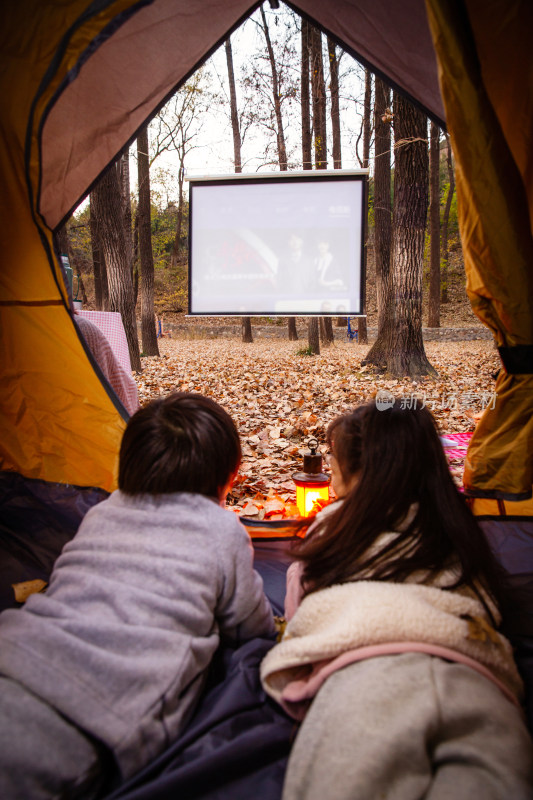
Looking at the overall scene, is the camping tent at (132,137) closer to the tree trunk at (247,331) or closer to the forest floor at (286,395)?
the forest floor at (286,395)

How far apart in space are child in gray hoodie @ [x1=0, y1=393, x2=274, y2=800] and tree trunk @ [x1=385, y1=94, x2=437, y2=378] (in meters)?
5.16

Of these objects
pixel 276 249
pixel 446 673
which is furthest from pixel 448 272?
pixel 446 673

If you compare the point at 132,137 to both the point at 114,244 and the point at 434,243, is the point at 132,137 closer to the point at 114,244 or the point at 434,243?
the point at 114,244

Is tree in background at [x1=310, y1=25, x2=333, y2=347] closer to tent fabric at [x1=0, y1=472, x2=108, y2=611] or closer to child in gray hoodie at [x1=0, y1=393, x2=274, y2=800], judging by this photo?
tent fabric at [x1=0, y1=472, x2=108, y2=611]

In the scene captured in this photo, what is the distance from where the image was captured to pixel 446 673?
0.89 meters

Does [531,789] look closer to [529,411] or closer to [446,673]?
[446,673]

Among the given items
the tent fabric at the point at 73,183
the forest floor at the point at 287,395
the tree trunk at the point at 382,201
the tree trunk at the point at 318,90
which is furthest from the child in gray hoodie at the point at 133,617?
the tree trunk at the point at 318,90

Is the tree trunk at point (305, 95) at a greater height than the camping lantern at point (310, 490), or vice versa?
the tree trunk at point (305, 95)

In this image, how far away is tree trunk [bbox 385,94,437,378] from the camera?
5695mm

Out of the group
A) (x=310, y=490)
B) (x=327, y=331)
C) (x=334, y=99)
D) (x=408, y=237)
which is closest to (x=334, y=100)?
(x=334, y=99)

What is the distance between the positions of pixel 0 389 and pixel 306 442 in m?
2.29

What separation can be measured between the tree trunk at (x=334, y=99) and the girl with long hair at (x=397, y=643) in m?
9.17

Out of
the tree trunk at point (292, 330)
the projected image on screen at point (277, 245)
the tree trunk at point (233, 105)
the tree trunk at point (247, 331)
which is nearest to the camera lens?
the projected image on screen at point (277, 245)

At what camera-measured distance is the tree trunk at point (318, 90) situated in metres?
8.67
